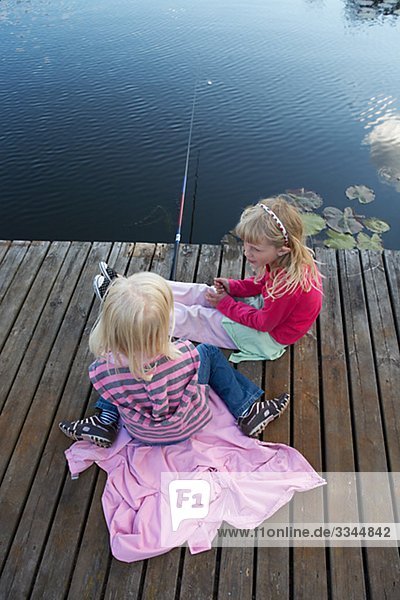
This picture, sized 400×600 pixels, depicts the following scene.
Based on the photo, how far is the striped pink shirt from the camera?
1.64 m

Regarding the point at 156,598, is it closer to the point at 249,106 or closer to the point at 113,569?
the point at 113,569

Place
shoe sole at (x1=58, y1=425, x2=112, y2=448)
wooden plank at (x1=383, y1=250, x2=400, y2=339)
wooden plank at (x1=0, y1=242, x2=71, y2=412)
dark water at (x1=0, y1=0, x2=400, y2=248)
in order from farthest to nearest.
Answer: dark water at (x1=0, y1=0, x2=400, y2=248) → wooden plank at (x1=383, y1=250, x2=400, y2=339) → wooden plank at (x1=0, y1=242, x2=71, y2=412) → shoe sole at (x1=58, y1=425, x2=112, y2=448)

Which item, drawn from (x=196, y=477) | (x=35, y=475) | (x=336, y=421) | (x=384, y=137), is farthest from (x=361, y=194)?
(x=35, y=475)

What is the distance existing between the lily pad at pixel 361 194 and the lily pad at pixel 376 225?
341mm

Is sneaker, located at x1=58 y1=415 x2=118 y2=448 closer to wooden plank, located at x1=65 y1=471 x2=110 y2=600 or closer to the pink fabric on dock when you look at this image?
the pink fabric on dock

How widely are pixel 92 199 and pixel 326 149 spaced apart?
2548 millimetres

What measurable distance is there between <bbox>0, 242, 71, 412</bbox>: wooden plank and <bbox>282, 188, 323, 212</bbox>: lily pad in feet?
7.18

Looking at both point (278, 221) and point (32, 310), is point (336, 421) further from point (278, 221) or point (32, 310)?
point (32, 310)

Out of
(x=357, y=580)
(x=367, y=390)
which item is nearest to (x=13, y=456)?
(x=357, y=580)

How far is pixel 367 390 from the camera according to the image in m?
2.14

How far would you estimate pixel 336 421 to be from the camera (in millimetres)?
2027

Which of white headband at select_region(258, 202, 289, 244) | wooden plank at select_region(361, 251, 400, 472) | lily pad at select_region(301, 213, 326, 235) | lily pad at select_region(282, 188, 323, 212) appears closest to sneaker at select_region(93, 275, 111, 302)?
white headband at select_region(258, 202, 289, 244)

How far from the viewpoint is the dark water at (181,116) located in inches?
185

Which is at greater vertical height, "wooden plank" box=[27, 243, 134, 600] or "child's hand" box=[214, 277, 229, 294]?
"child's hand" box=[214, 277, 229, 294]
